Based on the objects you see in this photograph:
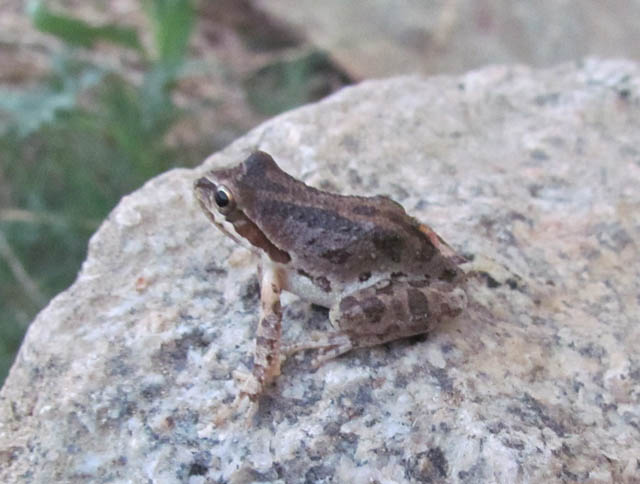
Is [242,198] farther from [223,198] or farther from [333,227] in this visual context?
[333,227]

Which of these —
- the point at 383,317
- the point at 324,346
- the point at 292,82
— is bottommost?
the point at 292,82

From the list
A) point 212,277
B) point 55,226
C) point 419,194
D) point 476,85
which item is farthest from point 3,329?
point 476,85

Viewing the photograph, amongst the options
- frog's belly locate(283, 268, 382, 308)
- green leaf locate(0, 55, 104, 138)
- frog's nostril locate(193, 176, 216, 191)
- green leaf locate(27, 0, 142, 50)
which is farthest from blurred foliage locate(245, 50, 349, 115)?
frog's belly locate(283, 268, 382, 308)

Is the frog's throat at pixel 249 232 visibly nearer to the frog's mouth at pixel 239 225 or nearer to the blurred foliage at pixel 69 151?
the frog's mouth at pixel 239 225

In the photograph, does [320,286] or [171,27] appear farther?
[171,27]

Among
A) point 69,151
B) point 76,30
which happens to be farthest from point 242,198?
point 76,30

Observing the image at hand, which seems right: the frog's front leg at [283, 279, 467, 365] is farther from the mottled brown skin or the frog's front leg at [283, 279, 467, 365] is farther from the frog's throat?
the frog's throat

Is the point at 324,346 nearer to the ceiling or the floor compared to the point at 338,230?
nearer to the floor
